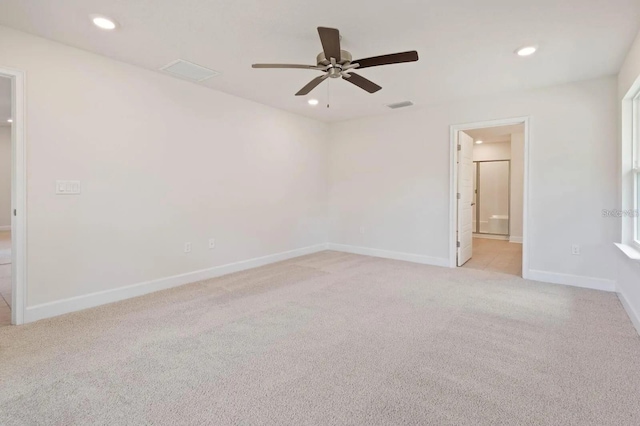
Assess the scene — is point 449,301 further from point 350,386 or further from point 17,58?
point 17,58

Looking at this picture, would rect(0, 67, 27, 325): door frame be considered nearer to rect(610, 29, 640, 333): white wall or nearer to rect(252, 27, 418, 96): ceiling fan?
rect(252, 27, 418, 96): ceiling fan

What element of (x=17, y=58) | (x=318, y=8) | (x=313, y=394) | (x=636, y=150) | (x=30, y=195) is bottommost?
(x=313, y=394)

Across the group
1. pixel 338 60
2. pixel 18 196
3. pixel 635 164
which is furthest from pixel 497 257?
pixel 18 196

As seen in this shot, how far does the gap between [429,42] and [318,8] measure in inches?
43.5

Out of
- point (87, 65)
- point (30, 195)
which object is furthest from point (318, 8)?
point (30, 195)

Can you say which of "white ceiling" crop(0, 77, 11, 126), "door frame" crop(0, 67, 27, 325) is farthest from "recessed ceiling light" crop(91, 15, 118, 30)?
"white ceiling" crop(0, 77, 11, 126)

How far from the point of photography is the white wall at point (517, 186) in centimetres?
712

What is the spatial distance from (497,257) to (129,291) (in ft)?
18.1

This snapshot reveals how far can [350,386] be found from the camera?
6.16 feet

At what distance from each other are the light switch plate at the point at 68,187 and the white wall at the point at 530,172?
4044mm

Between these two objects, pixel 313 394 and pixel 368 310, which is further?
pixel 368 310

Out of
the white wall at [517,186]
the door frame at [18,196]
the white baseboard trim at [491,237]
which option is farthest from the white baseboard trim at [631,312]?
the door frame at [18,196]

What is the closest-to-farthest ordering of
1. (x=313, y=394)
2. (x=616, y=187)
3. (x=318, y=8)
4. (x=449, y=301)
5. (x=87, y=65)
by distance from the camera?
(x=313, y=394) < (x=318, y=8) < (x=87, y=65) < (x=449, y=301) < (x=616, y=187)

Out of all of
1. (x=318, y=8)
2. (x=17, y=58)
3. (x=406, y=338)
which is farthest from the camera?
(x=17, y=58)
